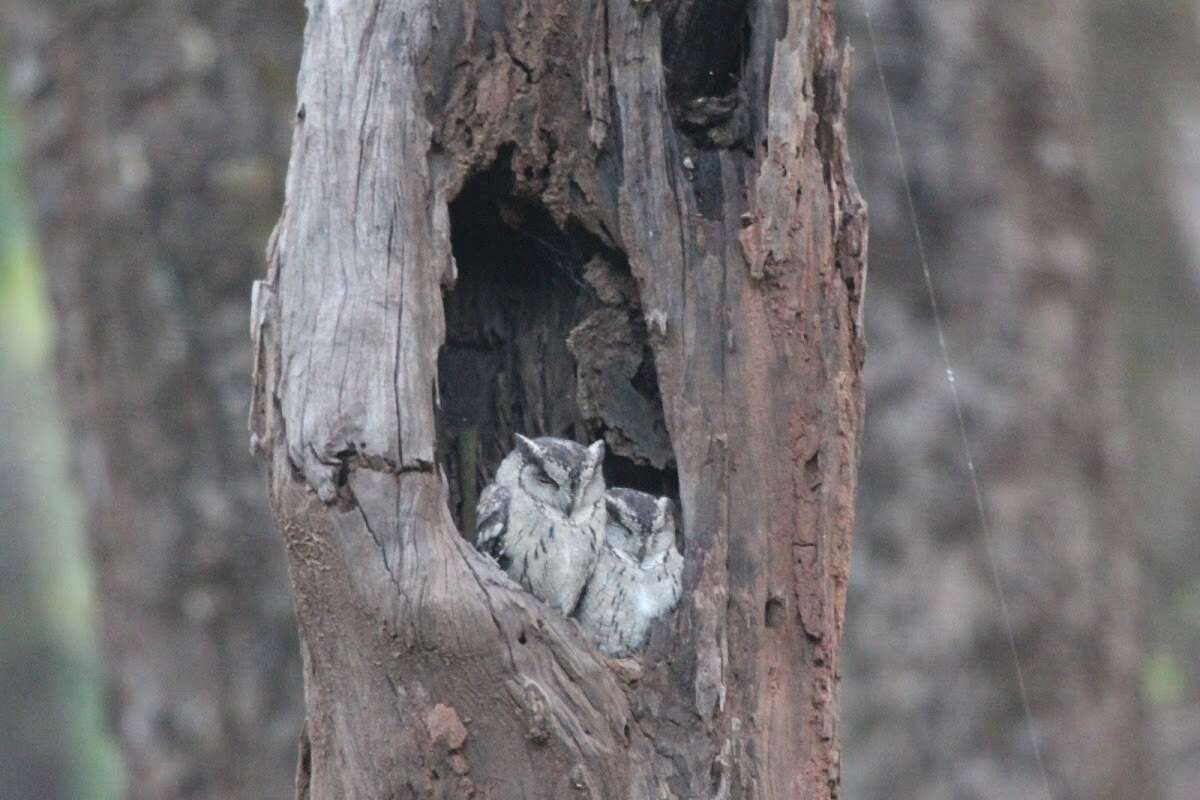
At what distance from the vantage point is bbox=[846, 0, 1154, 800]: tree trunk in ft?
23.7

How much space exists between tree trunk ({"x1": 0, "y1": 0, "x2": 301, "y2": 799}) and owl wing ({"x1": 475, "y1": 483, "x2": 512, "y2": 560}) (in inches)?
105

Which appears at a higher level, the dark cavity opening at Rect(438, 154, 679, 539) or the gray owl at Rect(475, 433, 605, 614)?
the dark cavity opening at Rect(438, 154, 679, 539)

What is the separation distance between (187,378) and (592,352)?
9.91 ft

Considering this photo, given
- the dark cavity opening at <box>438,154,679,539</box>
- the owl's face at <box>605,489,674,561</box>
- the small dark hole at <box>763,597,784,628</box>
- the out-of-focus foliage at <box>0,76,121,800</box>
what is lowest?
the out-of-focus foliage at <box>0,76,121,800</box>

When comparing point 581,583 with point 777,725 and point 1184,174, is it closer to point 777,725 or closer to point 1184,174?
point 777,725

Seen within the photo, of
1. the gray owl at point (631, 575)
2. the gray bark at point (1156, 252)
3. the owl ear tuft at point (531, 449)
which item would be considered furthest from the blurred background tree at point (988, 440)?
the owl ear tuft at point (531, 449)

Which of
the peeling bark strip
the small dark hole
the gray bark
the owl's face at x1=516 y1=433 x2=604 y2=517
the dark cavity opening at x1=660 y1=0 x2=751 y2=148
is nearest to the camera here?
the peeling bark strip

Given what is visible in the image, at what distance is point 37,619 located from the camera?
18.6 metres

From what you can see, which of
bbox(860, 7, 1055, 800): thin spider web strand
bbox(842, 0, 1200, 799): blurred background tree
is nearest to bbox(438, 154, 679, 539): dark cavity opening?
bbox(860, 7, 1055, 800): thin spider web strand

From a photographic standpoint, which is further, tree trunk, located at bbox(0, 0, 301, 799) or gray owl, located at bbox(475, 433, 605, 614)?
tree trunk, located at bbox(0, 0, 301, 799)

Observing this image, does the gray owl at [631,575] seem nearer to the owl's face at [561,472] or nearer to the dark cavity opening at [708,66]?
the owl's face at [561,472]

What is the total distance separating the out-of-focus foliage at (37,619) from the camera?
60.7ft

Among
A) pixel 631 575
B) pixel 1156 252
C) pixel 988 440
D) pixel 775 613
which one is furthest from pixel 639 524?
pixel 1156 252

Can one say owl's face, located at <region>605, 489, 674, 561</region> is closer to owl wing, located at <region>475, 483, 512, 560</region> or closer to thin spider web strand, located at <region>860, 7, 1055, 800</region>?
owl wing, located at <region>475, 483, 512, 560</region>
